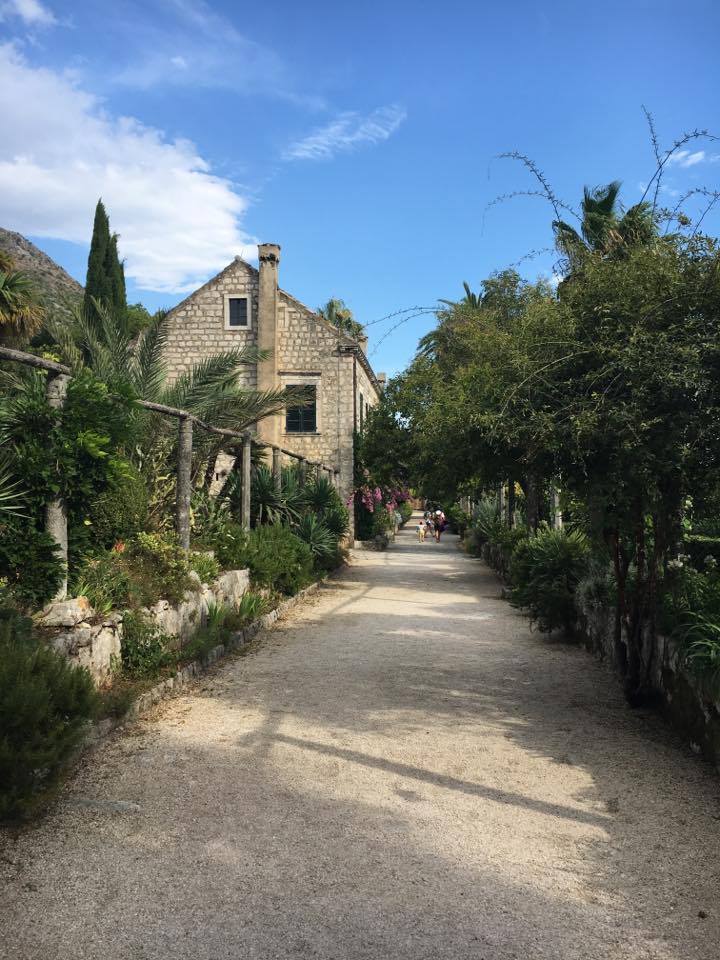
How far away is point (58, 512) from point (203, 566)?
3358mm

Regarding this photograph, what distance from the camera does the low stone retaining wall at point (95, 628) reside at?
18.2ft

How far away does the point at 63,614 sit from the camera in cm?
566

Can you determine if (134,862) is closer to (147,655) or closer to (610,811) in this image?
(610,811)

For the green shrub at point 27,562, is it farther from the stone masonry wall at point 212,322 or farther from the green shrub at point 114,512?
the stone masonry wall at point 212,322

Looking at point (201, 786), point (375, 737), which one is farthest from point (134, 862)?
point (375, 737)

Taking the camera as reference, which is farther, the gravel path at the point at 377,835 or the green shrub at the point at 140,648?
the green shrub at the point at 140,648

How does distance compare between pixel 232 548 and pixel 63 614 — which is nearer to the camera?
pixel 63 614

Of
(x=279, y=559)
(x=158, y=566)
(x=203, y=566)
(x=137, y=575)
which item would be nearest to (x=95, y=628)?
(x=137, y=575)

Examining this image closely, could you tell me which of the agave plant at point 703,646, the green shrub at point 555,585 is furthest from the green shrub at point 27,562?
the green shrub at point 555,585

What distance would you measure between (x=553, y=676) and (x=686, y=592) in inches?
78.7

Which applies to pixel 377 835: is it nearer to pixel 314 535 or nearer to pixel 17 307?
pixel 314 535

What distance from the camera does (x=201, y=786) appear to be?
4.65 meters

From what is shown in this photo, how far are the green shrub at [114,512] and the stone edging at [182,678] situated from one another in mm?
1230

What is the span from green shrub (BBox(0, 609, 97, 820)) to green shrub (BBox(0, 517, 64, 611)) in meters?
1.14
